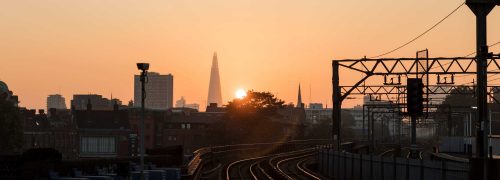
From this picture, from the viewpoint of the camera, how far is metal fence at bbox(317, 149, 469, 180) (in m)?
34.6

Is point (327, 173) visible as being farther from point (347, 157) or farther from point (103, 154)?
point (103, 154)

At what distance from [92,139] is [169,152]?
133199mm

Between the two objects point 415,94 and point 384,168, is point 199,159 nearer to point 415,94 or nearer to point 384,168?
point 384,168

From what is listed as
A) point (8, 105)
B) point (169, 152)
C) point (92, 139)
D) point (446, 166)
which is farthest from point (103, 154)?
point (446, 166)

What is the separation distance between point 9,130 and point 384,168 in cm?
8700

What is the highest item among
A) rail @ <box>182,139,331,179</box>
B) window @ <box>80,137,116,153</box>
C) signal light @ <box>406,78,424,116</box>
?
signal light @ <box>406,78,424,116</box>

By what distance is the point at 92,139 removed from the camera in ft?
644

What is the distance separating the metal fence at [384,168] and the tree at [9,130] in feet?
207

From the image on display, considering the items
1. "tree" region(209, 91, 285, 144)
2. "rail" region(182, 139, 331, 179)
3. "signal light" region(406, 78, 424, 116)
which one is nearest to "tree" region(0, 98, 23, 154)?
"rail" region(182, 139, 331, 179)

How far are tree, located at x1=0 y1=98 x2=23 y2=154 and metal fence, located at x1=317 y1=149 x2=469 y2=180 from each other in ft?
207

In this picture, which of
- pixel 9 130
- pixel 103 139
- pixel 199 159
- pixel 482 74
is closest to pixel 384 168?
pixel 482 74

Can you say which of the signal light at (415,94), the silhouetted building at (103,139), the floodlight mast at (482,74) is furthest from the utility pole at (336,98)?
the silhouetted building at (103,139)

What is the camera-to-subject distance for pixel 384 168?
4616cm

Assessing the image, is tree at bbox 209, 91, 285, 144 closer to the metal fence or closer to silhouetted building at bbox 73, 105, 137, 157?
silhouetted building at bbox 73, 105, 137, 157
